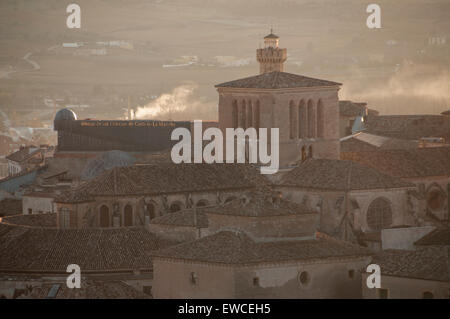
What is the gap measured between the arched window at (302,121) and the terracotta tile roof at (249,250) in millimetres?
18123

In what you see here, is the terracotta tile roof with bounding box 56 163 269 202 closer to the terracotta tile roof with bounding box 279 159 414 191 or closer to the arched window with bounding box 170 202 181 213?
the arched window with bounding box 170 202 181 213

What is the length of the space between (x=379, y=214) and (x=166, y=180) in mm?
10313

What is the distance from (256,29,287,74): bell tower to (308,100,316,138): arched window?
2833cm

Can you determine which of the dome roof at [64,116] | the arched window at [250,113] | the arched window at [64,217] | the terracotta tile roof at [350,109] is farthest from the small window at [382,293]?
the dome roof at [64,116]

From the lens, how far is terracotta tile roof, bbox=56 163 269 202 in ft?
212

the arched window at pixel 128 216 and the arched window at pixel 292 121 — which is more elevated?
the arched window at pixel 292 121

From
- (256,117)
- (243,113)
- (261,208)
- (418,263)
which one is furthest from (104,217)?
(418,263)

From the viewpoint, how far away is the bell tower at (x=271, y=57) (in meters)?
102

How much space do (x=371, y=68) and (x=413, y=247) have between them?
91.0 metres

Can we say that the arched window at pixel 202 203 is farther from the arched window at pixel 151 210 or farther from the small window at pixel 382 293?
the small window at pixel 382 293

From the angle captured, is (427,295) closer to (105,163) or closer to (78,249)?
(78,249)
